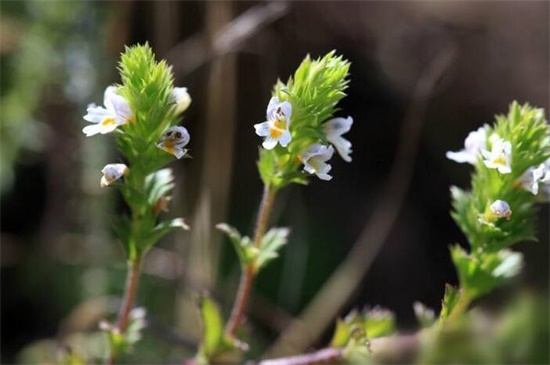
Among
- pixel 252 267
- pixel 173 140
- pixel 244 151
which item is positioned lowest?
pixel 252 267

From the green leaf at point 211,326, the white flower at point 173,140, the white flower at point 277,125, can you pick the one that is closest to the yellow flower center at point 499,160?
the white flower at point 277,125

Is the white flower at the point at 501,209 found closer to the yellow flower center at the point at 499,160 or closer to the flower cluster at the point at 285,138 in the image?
the yellow flower center at the point at 499,160

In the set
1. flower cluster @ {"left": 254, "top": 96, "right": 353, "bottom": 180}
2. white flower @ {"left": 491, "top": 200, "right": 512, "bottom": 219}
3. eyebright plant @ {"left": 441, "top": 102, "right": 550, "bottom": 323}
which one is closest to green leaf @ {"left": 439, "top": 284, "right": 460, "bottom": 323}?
eyebright plant @ {"left": 441, "top": 102, "right": 550, "bottom": 323}

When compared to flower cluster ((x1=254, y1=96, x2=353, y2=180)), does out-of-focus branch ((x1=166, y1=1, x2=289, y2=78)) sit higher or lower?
higher

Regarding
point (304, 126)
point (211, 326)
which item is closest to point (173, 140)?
point (304, 126)

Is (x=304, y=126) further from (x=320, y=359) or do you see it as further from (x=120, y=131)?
(x=320, y=359)

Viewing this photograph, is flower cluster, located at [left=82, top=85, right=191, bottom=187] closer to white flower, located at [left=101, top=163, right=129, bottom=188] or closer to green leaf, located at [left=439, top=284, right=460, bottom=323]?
white flower, located at [left=101, top=163, right=129, bottom=188]
